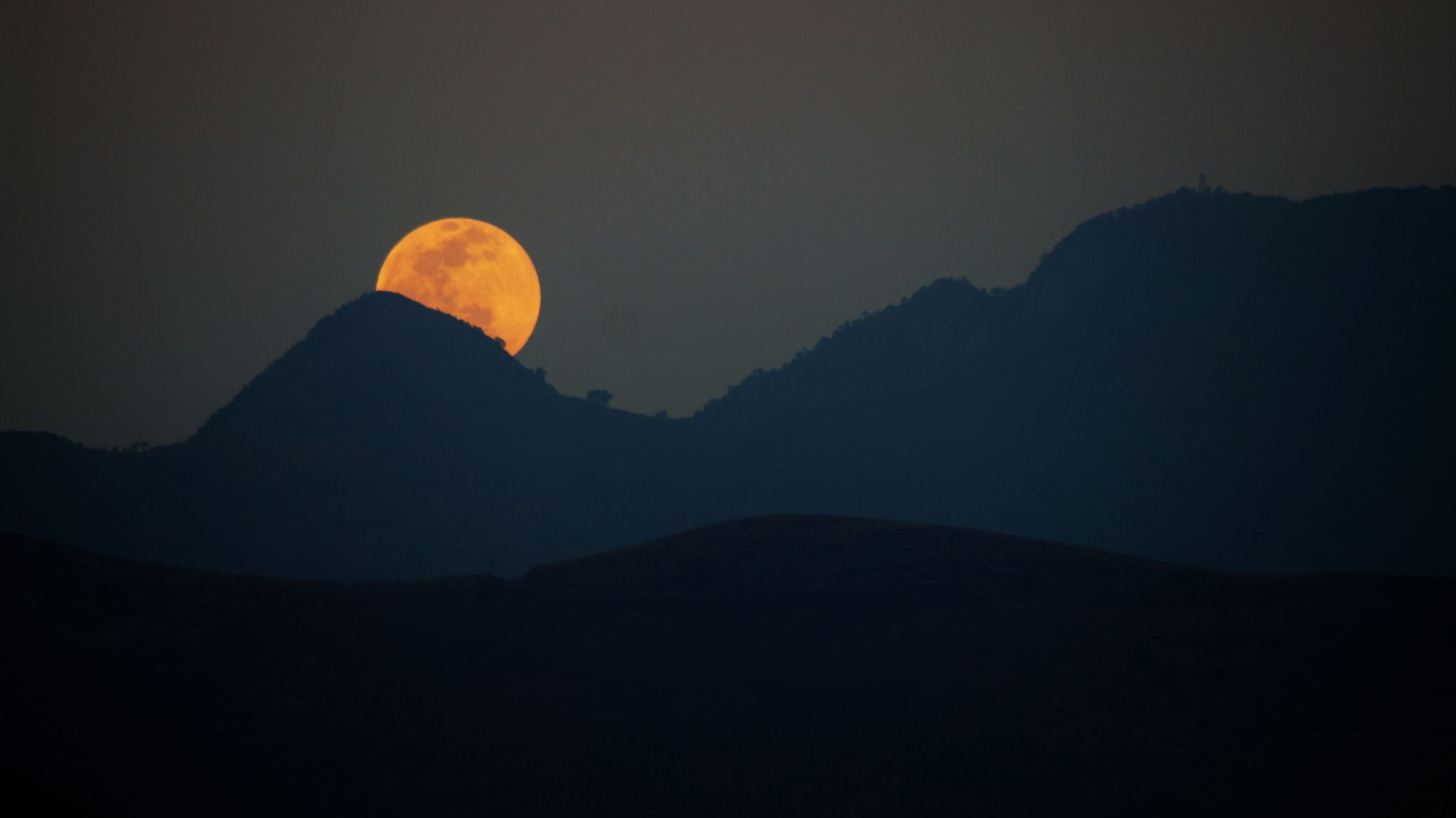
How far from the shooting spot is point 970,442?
11762 cm

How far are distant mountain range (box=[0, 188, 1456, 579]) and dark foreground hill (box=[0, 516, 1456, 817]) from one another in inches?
2043

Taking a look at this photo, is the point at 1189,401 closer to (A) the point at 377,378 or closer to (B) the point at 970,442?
(B) the point at 970,442

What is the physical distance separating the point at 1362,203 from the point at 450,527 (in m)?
112

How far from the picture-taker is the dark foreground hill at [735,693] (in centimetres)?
2686

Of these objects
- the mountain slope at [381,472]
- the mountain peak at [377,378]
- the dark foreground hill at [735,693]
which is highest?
the mountain peak at [377,378]

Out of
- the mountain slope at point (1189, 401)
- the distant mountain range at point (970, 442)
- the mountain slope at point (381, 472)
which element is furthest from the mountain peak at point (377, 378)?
the mountain slope at point (1189, 401)

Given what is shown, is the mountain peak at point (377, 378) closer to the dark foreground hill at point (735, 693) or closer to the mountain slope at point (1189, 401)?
the mountain slope at point (1189, 401)

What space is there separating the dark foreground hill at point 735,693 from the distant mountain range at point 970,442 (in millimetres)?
51889

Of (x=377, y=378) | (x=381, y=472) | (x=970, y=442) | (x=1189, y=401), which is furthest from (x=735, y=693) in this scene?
(x=1189, y=401)

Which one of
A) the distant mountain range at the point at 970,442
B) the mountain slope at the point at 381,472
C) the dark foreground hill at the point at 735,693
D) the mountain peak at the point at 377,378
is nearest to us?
the dark foreground hill at the point at 735,693

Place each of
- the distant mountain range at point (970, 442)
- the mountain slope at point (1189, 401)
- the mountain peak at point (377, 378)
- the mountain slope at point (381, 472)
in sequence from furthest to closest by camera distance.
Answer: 1. the mountain peak at point (377, 378)
2. the mountain slope at point (1189, 401)
3. the distant mountain range at point (970, 442)
4. the mountain slope at point (381, 472)

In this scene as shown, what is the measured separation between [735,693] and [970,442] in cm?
8869

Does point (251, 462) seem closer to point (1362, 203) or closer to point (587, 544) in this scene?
point (587, 544)

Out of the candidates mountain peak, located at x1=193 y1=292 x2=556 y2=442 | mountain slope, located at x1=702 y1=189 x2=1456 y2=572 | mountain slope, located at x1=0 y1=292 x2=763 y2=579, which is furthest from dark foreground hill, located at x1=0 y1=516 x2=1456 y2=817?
mountain peak, located at x1=193 y1=292 x2=556 y2=442
